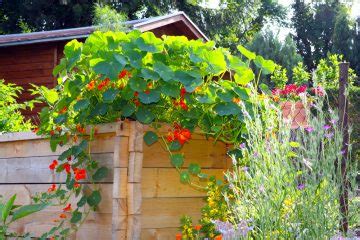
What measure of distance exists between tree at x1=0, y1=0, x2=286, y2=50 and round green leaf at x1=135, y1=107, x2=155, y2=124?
Result: 52.7 ft

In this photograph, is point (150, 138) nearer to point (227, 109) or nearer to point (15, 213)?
point (227, 109)

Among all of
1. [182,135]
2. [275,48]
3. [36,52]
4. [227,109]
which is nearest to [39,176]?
[182,135]

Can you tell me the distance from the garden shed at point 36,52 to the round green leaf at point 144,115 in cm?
748

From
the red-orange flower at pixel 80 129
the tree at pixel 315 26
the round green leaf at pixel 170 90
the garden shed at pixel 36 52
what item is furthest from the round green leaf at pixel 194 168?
the tree at pixel 315 26

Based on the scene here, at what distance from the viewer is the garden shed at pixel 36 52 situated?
10367 mm

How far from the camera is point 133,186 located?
107 inches

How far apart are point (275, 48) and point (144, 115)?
16928 millimetres

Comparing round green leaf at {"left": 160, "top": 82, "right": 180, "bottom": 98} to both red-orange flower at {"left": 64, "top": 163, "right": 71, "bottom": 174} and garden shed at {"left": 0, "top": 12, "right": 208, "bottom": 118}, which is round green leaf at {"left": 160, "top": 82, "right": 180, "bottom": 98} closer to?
red-orange flower at {"left": 64, "top": 163, "right": 71, "bottom": 174}

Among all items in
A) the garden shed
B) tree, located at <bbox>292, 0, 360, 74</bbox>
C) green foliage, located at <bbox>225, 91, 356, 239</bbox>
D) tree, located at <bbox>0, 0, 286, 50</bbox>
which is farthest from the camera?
tree, located at <bbox>292, 0, 360, 74</bbox>

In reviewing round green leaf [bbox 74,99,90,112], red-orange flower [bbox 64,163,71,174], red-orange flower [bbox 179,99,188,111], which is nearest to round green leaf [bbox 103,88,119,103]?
round green leaf [bbox 74,99,90,112]

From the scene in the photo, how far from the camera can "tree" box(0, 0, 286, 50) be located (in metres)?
19.1

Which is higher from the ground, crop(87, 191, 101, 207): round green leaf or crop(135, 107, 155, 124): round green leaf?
crop(135, 107, 155, 124): round green leaf

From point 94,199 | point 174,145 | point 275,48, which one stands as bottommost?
point 94,199

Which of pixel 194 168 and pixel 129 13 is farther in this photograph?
pixel 129 13
